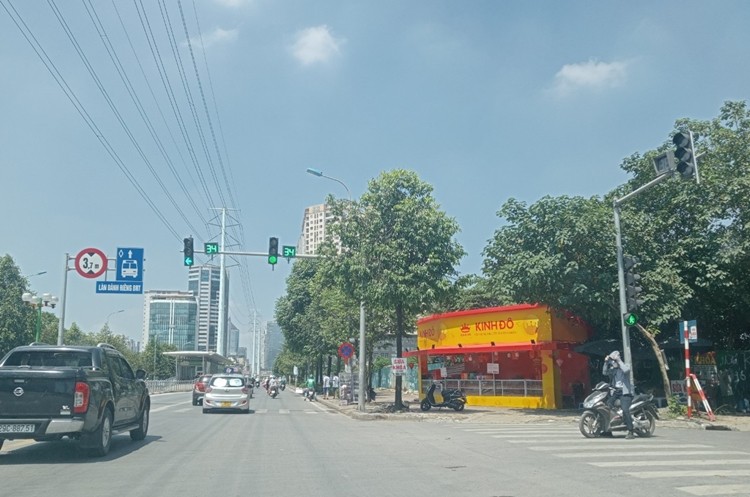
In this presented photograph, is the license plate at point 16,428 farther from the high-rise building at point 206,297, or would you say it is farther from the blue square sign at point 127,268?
the high-rise building at point 206,297

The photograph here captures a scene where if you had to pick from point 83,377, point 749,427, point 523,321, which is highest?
point 523,321

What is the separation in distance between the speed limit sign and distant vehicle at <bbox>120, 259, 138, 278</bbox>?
27.1 inches

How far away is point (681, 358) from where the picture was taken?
26109 millimetres

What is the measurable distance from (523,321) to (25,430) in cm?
2237

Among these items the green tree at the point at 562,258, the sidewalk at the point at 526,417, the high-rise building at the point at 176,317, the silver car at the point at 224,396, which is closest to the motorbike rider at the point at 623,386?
the sidewalk at the point at 526,417

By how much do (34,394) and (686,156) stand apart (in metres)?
13.9

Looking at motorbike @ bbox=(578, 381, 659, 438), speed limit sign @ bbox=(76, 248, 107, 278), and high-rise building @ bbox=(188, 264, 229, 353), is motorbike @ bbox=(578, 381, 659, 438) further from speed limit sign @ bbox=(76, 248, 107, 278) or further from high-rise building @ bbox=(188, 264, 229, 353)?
high-rise building @ bbox=(188, 264, 229, 353)

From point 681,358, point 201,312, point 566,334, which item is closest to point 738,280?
point 681,358

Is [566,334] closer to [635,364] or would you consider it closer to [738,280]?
[635,364]

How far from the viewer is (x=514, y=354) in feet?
109

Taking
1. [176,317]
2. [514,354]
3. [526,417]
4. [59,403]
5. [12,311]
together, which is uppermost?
[176,317]

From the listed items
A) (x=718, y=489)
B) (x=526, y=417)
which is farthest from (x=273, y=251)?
(x=718, y=489)

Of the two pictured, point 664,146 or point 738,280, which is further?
point 664,146

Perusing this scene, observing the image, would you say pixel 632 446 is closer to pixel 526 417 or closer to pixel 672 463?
pixel 672 463
